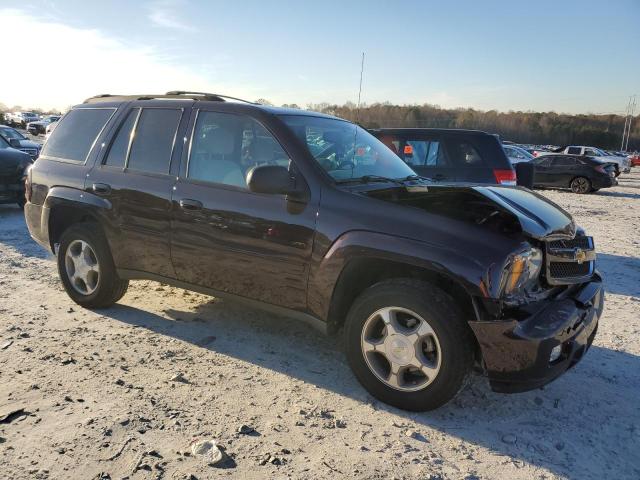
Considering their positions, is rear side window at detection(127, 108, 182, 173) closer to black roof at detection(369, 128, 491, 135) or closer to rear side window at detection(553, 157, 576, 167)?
black roof at detection(369, 128, 491, 135)

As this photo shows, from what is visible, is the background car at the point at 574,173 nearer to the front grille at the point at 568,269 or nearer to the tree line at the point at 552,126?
the front grille at the point at 568,269

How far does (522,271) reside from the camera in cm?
299

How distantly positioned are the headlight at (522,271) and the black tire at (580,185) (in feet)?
63.8

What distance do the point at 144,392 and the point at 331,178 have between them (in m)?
1.85

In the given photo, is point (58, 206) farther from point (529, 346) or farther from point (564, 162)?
point (564, 162)

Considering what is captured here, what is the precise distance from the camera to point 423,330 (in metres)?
3.09

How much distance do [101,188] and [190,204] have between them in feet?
3.48

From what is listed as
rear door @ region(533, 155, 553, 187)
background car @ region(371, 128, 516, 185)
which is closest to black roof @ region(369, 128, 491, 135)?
background car @ region(371, 128, 516, 185)

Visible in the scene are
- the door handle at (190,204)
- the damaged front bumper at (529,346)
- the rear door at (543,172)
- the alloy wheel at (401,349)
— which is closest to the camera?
the damaged front bumper at (529,346)

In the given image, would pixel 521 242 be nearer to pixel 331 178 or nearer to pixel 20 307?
pixel 331 178

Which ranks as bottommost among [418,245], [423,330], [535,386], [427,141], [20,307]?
[20,307]

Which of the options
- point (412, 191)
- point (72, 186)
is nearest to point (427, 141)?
point (412, 191)

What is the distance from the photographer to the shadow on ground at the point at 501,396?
2.92 metres

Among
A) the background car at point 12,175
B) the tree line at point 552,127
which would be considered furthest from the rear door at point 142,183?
the tree line at point 552,127
